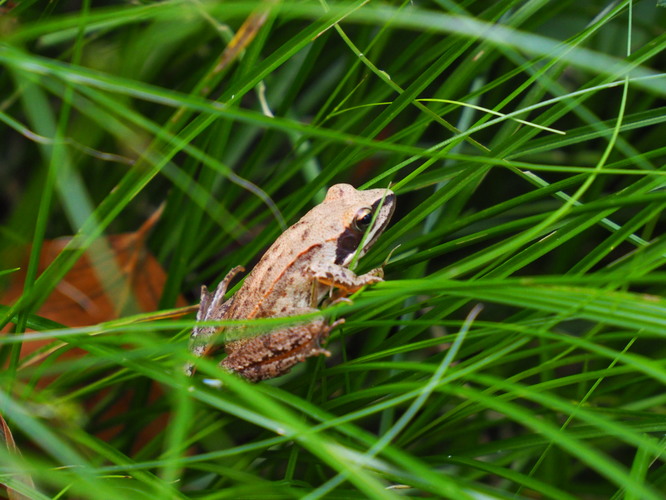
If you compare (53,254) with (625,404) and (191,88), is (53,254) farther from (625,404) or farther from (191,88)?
(625,404)

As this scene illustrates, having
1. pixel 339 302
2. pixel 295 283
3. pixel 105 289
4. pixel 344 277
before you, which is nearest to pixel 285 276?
pixel 295 283

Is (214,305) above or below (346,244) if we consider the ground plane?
below

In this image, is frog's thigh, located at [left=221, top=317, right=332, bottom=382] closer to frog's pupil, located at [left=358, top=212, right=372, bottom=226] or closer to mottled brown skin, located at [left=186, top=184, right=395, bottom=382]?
mottled brown skin, located at [left=186, top=184, right=395, bottom=382]

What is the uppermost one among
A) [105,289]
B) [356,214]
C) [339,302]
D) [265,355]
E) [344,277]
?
[356,214]

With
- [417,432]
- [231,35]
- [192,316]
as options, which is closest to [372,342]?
[417,432]

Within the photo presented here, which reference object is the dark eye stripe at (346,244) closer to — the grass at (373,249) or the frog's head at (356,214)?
the frog's head at (356,214)

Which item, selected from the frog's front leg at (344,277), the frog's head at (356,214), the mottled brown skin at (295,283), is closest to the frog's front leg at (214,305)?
the mottled brown skin at (295,283)

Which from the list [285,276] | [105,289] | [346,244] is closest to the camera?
[285,276]

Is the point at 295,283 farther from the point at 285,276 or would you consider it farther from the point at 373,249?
the point at 373,249
